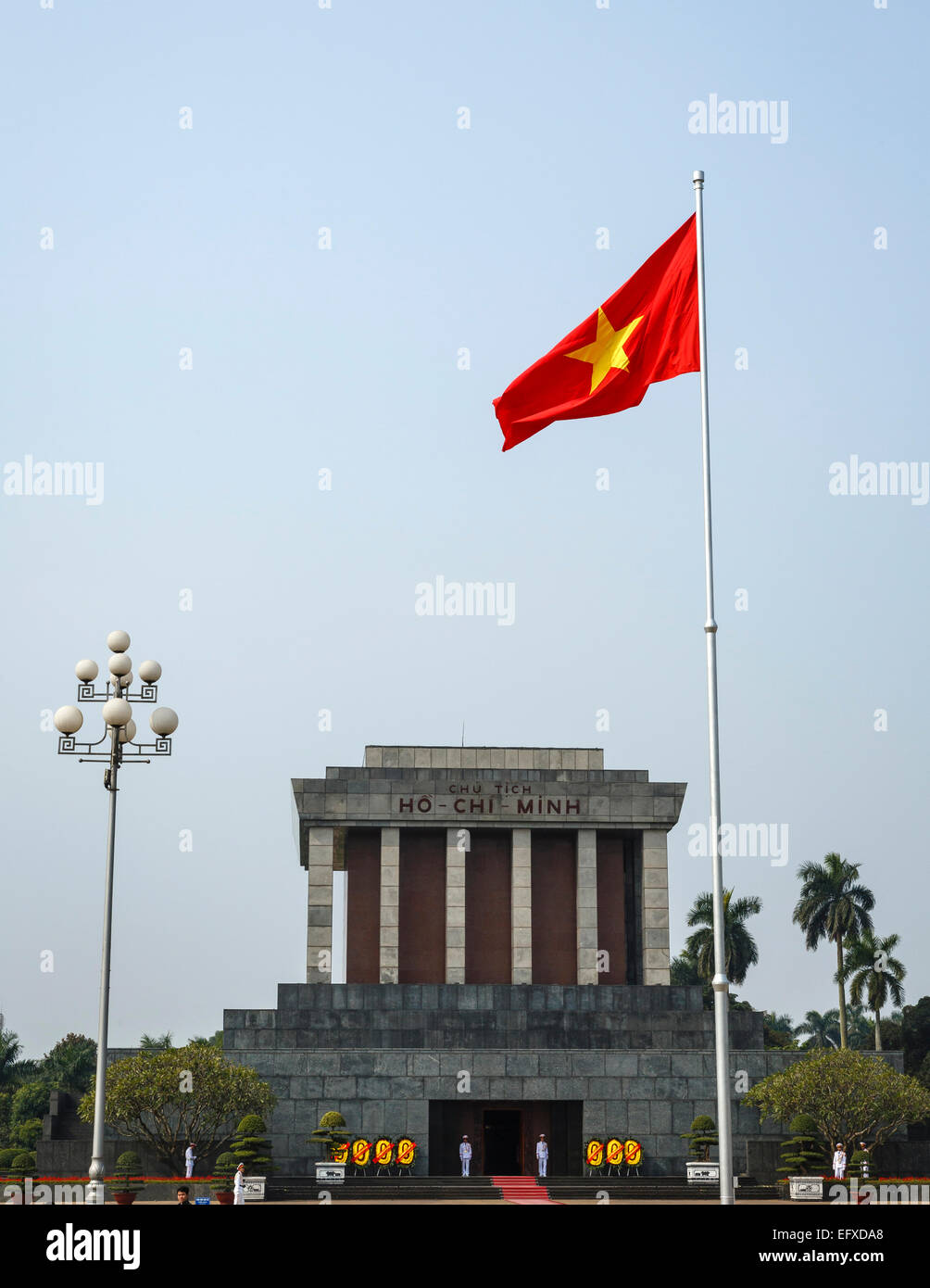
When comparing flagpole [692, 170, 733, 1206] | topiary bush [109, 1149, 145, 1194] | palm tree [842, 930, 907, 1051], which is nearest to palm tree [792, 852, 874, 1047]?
palm tree [842, 930, 907, 1051]

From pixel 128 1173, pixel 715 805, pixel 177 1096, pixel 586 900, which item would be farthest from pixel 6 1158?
pixel 715 805

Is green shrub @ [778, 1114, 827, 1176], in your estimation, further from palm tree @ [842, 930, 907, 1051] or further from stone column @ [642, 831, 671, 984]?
palm tree @ [842, 930, 907, 1051]

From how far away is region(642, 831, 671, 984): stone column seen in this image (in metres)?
47.8

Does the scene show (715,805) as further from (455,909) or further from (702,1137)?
(455,909)

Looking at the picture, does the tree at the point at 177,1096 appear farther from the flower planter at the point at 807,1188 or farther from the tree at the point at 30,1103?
the tree at the point at 30,1103

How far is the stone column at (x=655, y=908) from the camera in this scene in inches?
1880

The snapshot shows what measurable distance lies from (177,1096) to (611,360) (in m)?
25.9

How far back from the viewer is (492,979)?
48.5 meters

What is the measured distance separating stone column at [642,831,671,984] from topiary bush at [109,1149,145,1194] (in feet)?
53.8
